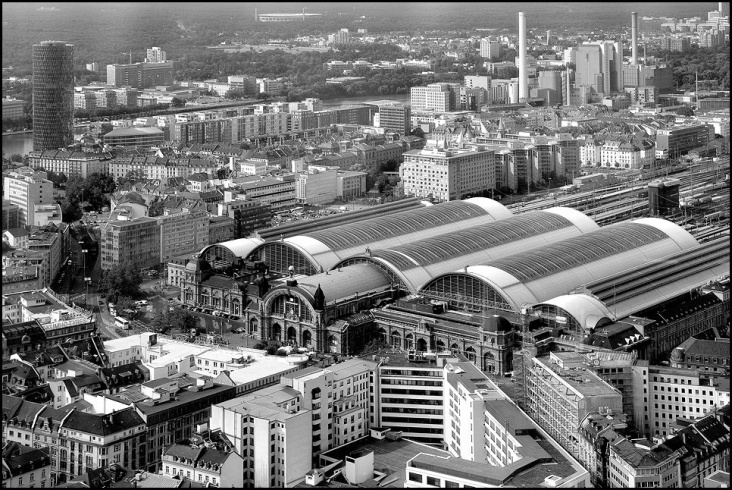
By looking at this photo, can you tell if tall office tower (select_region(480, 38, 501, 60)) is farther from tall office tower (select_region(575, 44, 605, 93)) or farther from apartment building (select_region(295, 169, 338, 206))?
apartment building (select_region(295, 169, 338, 206))

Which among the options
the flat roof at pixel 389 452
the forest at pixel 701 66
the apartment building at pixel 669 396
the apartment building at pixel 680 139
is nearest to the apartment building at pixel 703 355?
the apartment building at pixel 669 396

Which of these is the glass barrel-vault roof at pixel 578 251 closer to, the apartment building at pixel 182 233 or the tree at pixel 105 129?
the apartment building at pixel 182 233

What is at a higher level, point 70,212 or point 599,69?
point 599,69

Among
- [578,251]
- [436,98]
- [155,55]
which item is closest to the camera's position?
[578,251]

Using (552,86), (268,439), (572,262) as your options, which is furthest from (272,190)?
(552,86)

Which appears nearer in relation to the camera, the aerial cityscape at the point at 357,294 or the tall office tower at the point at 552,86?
the aerial cityscape at the point at 357,294

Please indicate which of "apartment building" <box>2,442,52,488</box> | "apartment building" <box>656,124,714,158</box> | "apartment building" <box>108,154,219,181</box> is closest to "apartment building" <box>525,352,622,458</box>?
"apartment building" <box>2,442,52,488</box>

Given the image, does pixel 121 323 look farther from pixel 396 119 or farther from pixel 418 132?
pixel 396 119
